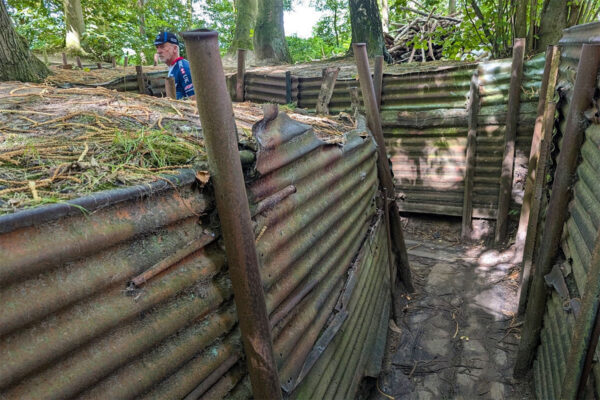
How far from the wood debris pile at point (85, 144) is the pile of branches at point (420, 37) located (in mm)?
8585

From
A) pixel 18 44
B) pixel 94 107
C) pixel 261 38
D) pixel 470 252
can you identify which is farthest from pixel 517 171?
pixel 261 38

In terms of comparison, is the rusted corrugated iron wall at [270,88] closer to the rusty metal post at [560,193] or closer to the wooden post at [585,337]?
the rusty metal post at [560,193]

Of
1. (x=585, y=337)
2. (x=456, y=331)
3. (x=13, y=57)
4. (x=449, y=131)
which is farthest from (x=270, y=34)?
(x=585, y=337)

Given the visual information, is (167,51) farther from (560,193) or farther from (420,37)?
(420,37)

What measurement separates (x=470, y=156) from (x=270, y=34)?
30.0 ft

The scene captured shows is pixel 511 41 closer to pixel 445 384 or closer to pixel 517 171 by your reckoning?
pixel 517 171

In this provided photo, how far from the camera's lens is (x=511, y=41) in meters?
6.76

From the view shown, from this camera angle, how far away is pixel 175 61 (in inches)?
196

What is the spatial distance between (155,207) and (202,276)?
Answer: 347mm

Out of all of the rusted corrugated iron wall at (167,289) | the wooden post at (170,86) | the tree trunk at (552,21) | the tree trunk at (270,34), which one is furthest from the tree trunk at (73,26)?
the rusted corrugated iron wall at (167,289)

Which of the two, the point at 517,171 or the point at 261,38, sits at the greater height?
the point at 261,38

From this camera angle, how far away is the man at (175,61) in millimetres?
4793

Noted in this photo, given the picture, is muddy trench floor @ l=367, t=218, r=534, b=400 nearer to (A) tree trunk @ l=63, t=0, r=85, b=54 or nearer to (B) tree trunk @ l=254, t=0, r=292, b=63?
(B) tree trunk @ l=254, t=0, r=292, b=63

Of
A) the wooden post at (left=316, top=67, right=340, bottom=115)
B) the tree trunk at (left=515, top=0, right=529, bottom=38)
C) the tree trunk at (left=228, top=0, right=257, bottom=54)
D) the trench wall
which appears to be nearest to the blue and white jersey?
the wooden post at (left=316, top=67, right=340, bottom=115)
